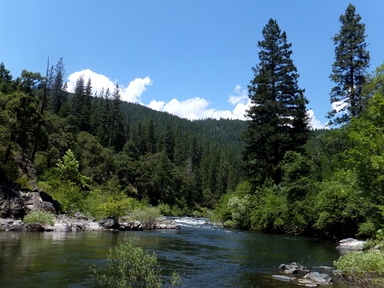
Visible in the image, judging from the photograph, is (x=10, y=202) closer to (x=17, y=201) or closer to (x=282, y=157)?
(x=17, y=201)

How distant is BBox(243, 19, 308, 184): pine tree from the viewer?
143 ft

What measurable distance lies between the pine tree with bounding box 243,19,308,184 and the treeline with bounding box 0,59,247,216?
4651 mm

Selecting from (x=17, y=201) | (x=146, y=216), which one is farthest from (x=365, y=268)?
(x=146, y=216)

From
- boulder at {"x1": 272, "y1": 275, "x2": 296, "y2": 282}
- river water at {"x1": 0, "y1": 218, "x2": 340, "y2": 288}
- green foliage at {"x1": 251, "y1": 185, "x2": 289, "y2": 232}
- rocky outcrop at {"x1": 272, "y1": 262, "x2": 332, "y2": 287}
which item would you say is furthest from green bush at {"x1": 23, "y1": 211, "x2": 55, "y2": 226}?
green foliage at {"x1": 251, "y1": 185, "x2": 289, "y2": 232}

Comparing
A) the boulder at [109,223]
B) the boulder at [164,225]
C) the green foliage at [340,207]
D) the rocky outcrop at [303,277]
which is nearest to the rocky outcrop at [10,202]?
the boulder at [109,223]

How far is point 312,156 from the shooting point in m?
42.6

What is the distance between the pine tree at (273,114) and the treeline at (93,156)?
4.65 meters

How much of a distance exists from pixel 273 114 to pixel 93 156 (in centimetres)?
4777

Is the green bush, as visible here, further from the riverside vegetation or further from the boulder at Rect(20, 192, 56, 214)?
the riverside vegetation

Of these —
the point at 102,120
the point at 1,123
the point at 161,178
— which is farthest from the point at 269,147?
the point at 102,120

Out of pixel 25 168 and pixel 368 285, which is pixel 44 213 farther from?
pixel 368 285

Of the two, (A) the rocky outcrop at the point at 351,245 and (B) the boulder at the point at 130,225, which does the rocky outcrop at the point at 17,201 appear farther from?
(A) the rocky outcrop at the point at 351,245

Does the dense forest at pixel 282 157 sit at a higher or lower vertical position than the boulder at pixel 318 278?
higher

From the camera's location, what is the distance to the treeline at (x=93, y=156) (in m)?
32.5
